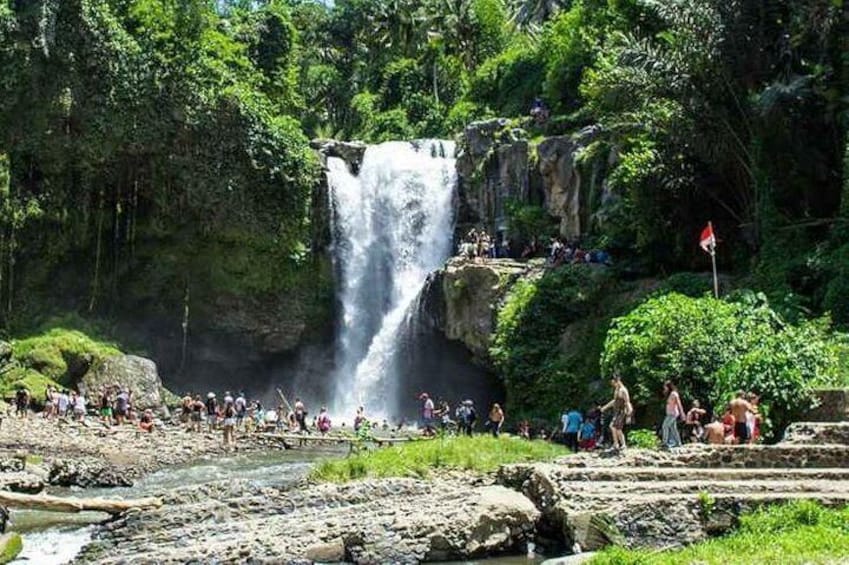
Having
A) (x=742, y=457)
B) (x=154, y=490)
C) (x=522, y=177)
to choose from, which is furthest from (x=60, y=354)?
(x=742, y=457)

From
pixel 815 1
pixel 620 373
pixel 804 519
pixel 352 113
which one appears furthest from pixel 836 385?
pixel 352 113

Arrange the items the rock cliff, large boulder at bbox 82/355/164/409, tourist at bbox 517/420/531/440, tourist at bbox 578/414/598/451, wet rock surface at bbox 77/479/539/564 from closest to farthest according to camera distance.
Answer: wet rock surface at bbox 77/479/539/564
tourist at bbox 578/414/598/451
tourist at bbox 517/420/531/440
large boulder at bbox 82/355/164/409
the rock cliff

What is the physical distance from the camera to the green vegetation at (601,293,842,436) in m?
18.6

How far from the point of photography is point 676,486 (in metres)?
14.5

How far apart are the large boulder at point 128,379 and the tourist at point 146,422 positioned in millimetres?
2457

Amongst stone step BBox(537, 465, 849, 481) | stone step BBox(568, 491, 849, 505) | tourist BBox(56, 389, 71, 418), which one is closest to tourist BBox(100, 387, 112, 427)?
tourist BBox(56, 389, 71, 418)

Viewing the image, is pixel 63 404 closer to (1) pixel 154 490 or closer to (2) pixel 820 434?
(1) pixel 154 490

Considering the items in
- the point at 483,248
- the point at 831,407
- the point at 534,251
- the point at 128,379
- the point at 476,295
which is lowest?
the point at 831,407

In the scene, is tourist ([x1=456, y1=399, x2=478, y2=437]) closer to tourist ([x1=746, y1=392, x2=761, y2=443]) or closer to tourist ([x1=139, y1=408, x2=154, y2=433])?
tourist ([x1=139, y1=408, x2=154, y2=433])

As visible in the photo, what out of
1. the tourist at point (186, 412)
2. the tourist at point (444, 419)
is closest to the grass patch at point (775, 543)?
the tourist at point (444, 419)

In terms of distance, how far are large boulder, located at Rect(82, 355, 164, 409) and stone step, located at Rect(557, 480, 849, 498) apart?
78.7ft

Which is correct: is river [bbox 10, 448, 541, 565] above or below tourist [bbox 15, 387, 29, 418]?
below

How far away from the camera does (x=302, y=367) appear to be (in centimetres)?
4325

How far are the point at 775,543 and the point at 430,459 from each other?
8.38m
